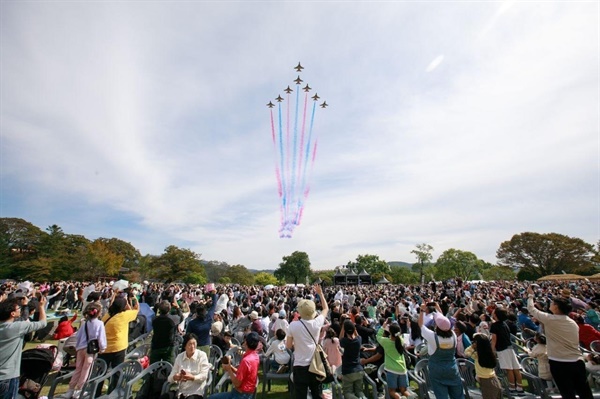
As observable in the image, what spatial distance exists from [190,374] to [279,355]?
2215 millimetres

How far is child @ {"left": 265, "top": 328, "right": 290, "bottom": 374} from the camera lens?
5770 mm

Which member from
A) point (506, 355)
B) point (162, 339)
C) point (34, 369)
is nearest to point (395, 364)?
point (506, 355)

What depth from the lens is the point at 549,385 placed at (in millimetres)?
4941

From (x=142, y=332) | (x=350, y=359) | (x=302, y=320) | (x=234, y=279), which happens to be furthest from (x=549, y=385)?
(x=234, y=279)

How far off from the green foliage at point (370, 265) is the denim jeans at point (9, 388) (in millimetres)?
82674

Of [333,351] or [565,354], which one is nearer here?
[565,354]

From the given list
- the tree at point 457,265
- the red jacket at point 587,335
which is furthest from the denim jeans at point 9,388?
the tree at point 457,265

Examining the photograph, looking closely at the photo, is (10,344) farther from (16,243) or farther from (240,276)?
(240,276)

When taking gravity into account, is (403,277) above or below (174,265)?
below

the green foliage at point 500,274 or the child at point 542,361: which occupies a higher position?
the child at point 542,361

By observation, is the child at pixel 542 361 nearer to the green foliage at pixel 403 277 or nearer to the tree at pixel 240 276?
the tree at pixel 240 276

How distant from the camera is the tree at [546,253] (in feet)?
173

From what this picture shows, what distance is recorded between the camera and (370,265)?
85438mm

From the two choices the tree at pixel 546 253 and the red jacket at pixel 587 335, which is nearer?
the red jacket at pixel 587 335
